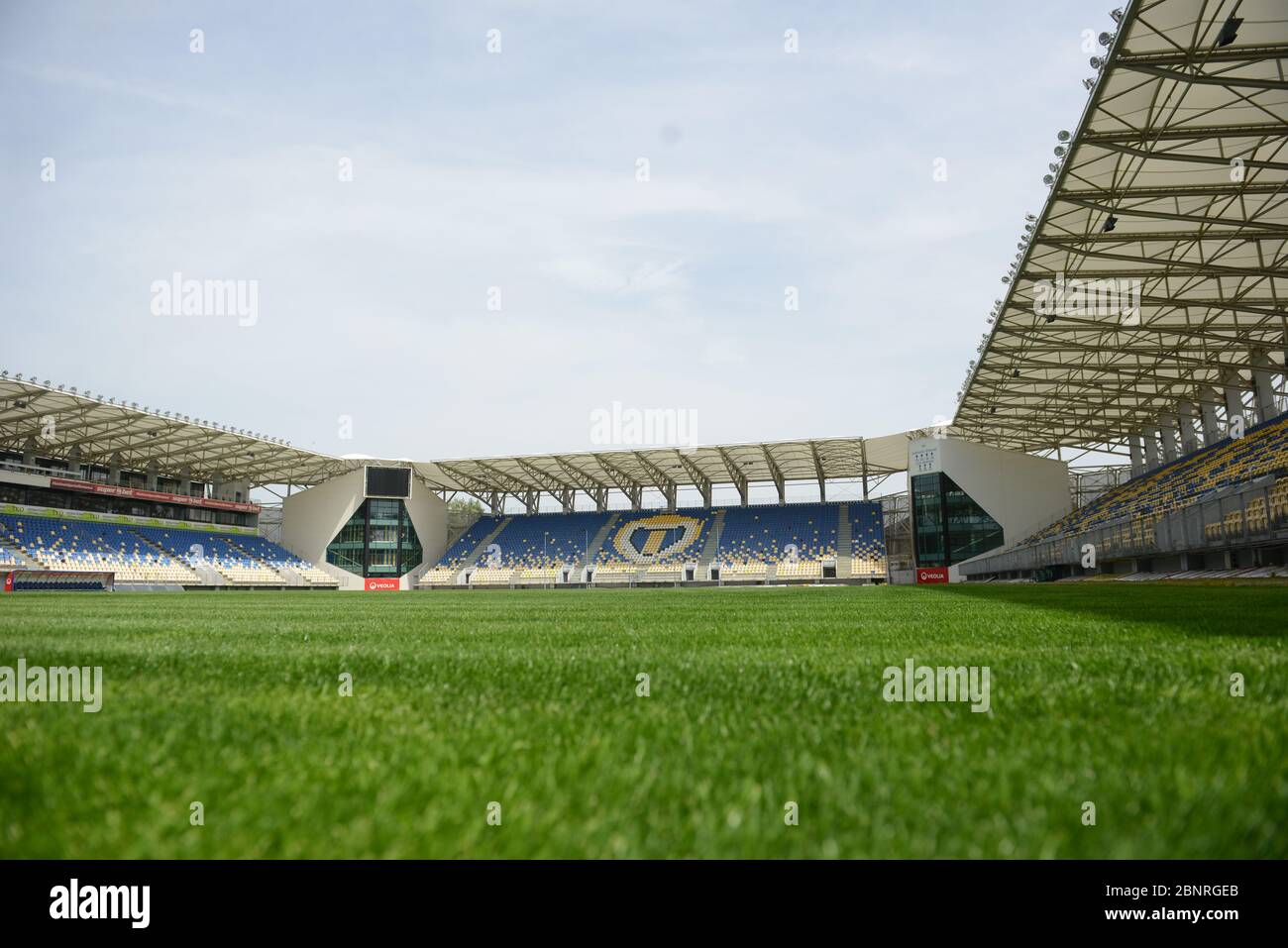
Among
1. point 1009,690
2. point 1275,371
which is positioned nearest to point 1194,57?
point 1009,690

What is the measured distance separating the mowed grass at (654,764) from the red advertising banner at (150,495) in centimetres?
5695

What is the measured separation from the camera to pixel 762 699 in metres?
2.65

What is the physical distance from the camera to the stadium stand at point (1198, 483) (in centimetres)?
2052

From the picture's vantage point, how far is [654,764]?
1685 millimetres

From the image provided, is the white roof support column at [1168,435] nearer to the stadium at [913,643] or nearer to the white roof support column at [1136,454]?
the stadium at [913,643]

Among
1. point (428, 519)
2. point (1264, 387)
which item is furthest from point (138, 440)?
point (1264, 387)

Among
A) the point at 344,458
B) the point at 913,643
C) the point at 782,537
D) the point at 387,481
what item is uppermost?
the point at 344,458

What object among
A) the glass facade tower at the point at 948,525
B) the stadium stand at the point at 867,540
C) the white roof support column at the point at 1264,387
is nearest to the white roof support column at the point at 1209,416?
the white roof support column at the point at 1264,387

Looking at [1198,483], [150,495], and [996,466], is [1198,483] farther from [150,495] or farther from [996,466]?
[150,495]

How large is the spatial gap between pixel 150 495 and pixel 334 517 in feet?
41.2
